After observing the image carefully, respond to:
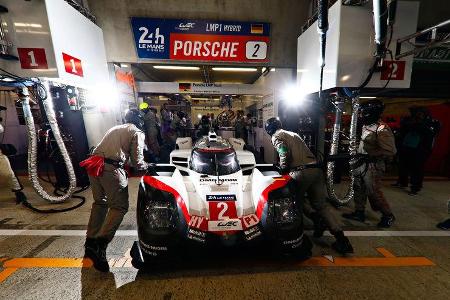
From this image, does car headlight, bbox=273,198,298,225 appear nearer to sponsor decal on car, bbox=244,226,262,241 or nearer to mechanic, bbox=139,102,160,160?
sponsor decal on car, bbox=244,226,262,241

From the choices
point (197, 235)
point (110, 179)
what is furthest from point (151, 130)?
point (197, 235)

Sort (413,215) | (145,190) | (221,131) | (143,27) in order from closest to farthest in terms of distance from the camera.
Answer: (145,190) < (413,215) < (143,27) < (221,131)

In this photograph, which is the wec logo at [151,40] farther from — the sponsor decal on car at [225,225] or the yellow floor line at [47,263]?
the sponsor decal on car at [225,225]

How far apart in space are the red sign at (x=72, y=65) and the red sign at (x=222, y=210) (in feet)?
11.8

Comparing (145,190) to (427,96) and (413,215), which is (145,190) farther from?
(427,96)

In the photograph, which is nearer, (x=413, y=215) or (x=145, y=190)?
(x=145, y=190)

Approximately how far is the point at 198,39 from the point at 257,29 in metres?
1.52

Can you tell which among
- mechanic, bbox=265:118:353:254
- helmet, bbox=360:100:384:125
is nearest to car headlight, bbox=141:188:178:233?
mechanic, bbox=265:118:353:254

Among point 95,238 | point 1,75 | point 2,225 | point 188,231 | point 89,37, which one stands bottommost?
point 2,225

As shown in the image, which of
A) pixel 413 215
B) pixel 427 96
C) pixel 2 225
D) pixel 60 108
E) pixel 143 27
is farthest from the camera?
pixel 427 96

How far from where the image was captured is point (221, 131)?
9.21 meters

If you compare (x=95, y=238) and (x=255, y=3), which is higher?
(x=255, y=3)

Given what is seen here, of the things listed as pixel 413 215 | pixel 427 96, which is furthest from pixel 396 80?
pixel 427 96

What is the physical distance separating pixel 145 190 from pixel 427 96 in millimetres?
7725
